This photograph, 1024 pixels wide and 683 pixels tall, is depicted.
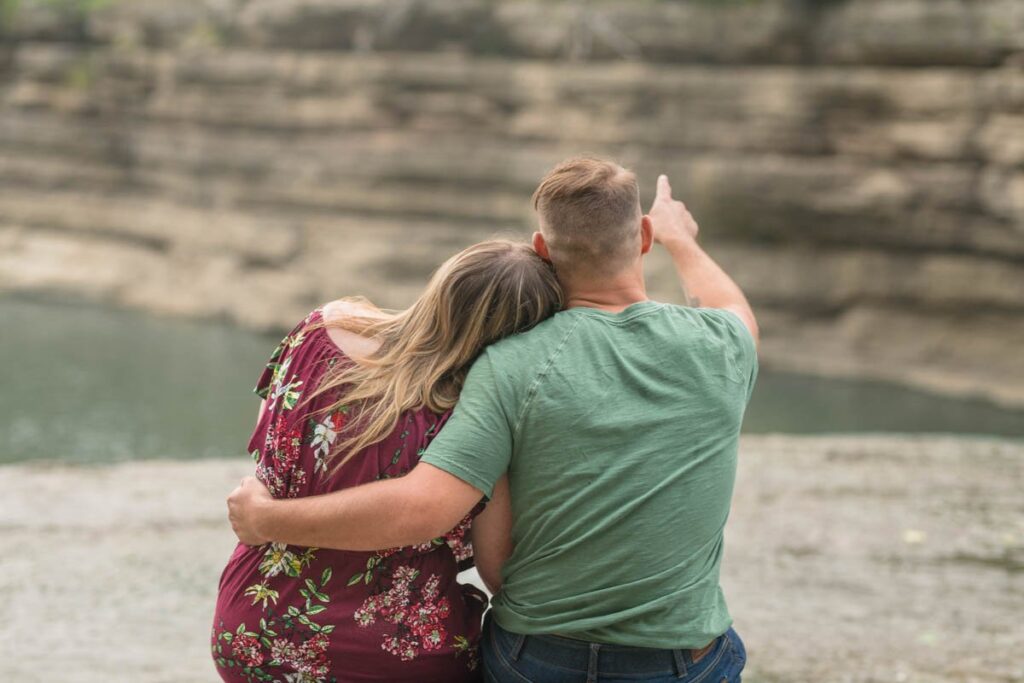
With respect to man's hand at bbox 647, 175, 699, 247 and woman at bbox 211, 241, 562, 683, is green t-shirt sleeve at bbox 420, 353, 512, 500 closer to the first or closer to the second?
woman at bbox 211, 241, 562, 683

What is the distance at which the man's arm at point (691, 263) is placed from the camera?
229 cm

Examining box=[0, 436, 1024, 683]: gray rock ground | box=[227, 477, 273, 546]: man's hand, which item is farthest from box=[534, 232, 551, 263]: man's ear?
box=[0, 436, 1024, 683]: gray rock ground

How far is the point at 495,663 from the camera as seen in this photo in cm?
201

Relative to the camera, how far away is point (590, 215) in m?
1.91

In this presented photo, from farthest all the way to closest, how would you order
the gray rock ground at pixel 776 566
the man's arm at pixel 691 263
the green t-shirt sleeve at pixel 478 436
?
the gray rock ground at pixel 776 566
the man's arm at pixel 691 263
the green t-shirt sleeve at pixel 478 436

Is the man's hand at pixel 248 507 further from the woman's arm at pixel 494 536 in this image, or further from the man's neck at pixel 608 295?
the man's neck at pixel 608 295

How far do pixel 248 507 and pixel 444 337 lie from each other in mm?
442

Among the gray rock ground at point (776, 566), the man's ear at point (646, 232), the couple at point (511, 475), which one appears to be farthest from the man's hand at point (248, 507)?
the gray rock ground at point (776, 566)

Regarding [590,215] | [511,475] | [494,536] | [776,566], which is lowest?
[776,566]

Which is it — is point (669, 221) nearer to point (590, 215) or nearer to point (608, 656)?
point (590, 215)

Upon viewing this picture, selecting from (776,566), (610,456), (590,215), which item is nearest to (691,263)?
(590,215)

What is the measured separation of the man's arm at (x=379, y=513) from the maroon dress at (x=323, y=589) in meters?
0.08

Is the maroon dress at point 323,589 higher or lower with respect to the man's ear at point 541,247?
lower

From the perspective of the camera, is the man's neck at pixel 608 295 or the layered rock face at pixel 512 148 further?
the layered rock face at pixel 512 148
